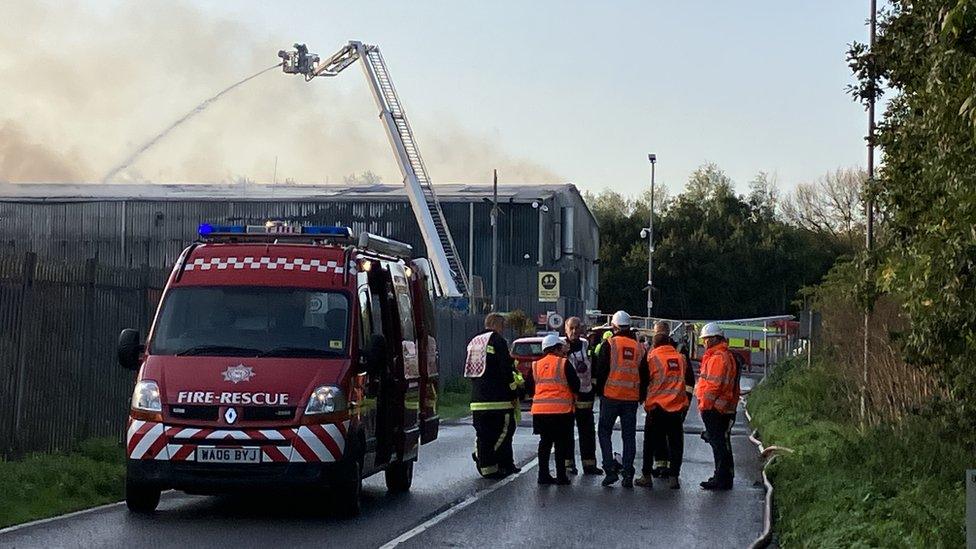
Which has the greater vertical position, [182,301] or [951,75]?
[951,75]

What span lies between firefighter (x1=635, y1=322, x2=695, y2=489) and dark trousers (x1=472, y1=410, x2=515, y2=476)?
5.40 ft

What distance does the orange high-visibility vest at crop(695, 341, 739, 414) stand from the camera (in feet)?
59.0

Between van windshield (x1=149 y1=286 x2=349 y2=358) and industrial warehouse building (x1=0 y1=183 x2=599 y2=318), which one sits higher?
industrial warehouse building (x1=0 y1=183 x2=599 y2=318)

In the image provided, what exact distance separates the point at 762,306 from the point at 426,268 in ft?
269

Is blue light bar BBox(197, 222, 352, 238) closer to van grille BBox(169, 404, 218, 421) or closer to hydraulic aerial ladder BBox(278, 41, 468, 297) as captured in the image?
van grille BBox(169, 404, 218, 421)

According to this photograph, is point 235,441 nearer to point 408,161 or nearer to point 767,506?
point 767,506

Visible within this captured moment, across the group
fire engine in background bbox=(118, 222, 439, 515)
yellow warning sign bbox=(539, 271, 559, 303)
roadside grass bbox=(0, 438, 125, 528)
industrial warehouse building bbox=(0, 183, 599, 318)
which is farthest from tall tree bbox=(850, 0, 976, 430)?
industrial warehouse building bbox=(0, 183, 599, 318)

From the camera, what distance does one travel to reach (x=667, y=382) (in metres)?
18.2

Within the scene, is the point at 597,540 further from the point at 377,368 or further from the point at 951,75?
the point at 951,75

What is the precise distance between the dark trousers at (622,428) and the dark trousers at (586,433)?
786mm

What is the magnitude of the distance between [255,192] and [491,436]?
57971mm

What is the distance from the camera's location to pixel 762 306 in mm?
99938

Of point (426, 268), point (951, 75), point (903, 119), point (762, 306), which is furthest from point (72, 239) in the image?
point (951, 75)

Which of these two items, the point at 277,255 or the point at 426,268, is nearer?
the point at 277,255
